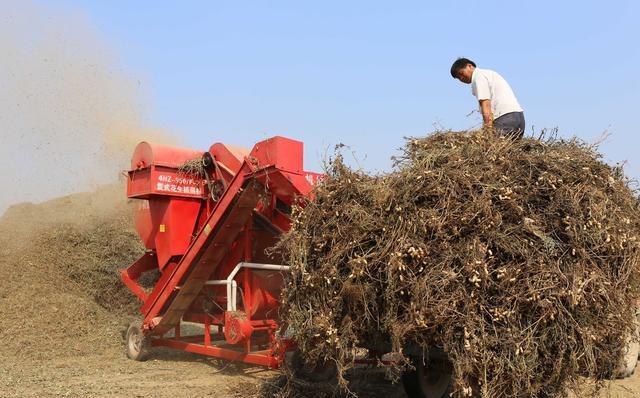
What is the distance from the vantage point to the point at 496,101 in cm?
486

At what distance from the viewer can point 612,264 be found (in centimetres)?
365

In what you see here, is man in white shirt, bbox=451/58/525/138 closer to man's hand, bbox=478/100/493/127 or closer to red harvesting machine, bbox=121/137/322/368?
man's hand, bbox=478/100/493/127

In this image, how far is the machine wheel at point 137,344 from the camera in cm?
743

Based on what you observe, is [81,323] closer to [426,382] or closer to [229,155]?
[229,155]

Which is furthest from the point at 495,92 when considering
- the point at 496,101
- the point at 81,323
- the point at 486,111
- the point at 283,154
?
the point at 81,323

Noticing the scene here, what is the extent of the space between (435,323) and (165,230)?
4213mm

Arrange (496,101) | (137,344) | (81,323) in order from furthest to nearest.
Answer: (81,323), (137,344), (496,101)

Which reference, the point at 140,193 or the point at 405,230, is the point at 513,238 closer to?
the point at 405,230

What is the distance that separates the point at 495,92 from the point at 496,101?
8 centimetres

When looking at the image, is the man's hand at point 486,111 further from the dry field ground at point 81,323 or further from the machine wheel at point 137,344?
the machine wheel at point 137,344

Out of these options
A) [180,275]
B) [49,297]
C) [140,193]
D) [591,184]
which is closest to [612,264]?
[591,184]

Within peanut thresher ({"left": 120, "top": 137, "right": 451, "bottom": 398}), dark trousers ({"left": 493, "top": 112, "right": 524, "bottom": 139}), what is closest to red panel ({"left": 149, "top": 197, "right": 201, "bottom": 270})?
peanut thresher ({"left": 120, "top": 137, "right": 451, "bottom": 398})

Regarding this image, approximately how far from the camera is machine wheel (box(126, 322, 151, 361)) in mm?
7430

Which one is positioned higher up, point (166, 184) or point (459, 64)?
point (459, 64)
